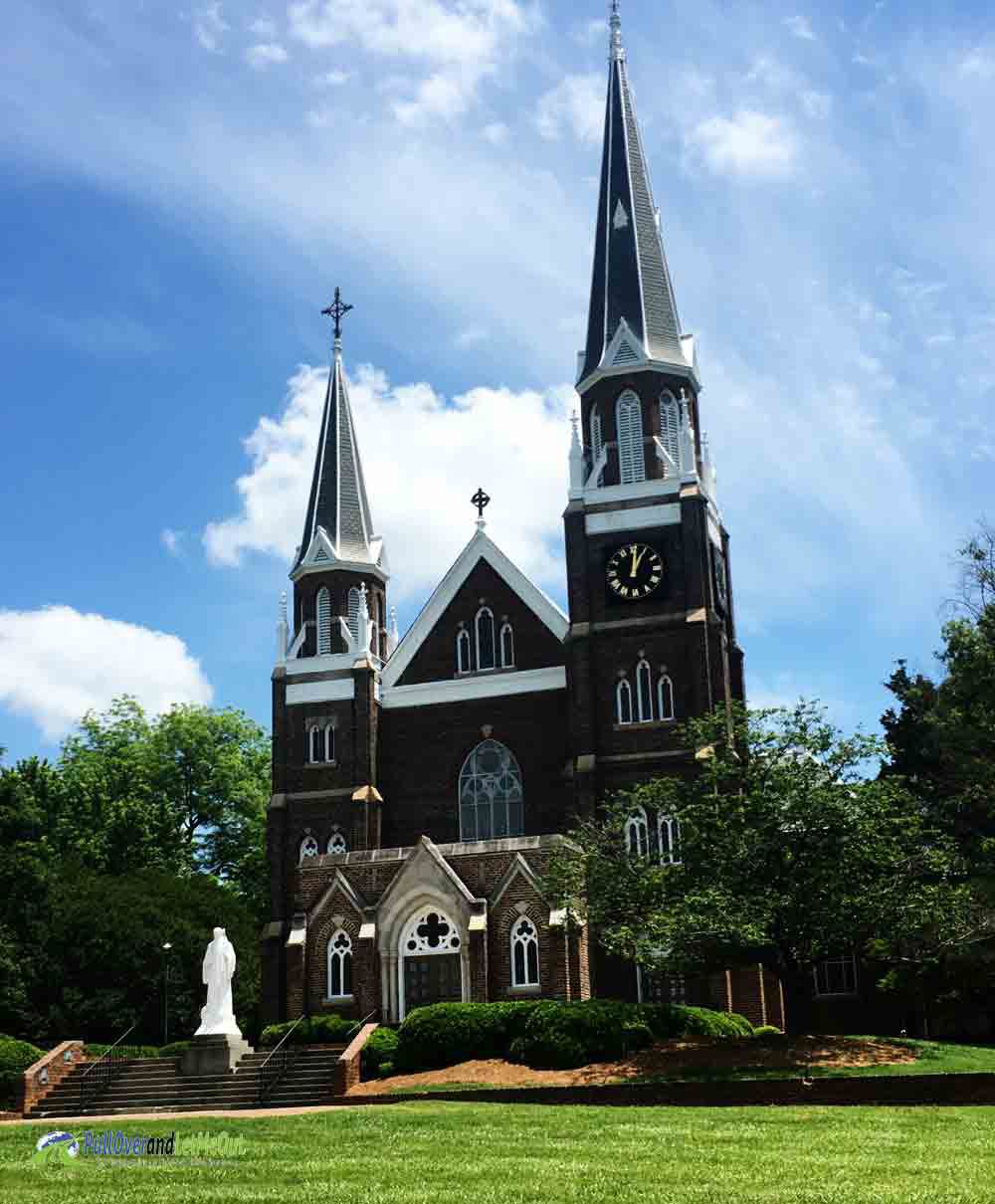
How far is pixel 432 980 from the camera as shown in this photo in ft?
133

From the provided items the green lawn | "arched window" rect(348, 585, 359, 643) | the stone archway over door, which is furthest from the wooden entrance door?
the green lawn

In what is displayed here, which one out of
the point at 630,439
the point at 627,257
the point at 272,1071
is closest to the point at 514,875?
the point at 272,1071

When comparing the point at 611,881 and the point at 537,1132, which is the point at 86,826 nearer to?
the point at 611,881

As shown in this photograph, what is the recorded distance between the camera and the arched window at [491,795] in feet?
153

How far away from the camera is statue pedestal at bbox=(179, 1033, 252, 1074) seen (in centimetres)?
3375

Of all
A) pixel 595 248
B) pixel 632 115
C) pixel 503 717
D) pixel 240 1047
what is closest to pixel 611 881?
pixel 240 1047

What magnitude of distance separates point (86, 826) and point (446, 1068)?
31719 mm

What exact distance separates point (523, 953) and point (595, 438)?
1764 centimetres

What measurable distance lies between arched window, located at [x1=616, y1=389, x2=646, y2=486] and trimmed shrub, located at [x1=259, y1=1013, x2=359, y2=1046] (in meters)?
18.8

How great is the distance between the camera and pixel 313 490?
54.3m

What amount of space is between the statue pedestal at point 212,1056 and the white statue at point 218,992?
0.51 feet

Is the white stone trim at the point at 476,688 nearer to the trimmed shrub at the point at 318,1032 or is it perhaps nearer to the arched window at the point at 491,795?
the arched window at the point at 491,795

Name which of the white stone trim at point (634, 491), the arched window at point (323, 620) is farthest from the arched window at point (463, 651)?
the white stone trim at point (634, 491)

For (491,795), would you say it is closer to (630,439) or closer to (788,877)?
(630,439)
